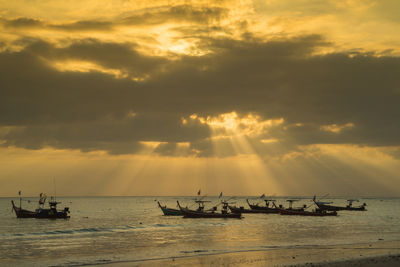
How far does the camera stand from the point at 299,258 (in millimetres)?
→ 35344

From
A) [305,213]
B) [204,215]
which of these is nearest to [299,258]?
[204,215]

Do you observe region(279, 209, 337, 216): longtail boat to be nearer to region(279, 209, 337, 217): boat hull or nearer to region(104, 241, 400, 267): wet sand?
region(279, 209, 337, 217): boat hull

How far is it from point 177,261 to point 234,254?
20.1 ft

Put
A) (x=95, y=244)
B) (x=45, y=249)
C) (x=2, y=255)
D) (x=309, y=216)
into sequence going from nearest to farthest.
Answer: (x=2, y=255)
(x=45, y=249)
(x=95, y=244)
(x=309, y=216)

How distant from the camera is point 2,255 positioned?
41781mm

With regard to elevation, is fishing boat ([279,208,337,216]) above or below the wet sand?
below

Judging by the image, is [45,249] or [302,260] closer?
[302,260]

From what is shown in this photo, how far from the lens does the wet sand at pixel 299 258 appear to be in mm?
32125

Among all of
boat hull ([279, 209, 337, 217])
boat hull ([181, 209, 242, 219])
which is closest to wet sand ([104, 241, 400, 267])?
boat hull ([181, 209, 242, 219])

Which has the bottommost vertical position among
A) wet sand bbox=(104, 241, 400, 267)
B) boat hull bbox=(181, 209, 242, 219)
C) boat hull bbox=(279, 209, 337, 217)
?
boat hull bbox=(279, 209, 337, 217)

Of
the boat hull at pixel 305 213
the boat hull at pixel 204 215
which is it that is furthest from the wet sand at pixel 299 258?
the boat hull at pixel 305 213

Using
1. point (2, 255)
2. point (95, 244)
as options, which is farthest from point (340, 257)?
point (2, 255)

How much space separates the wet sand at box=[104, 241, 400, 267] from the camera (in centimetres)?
3212

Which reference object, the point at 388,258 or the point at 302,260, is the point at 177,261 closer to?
the point at 302,260
